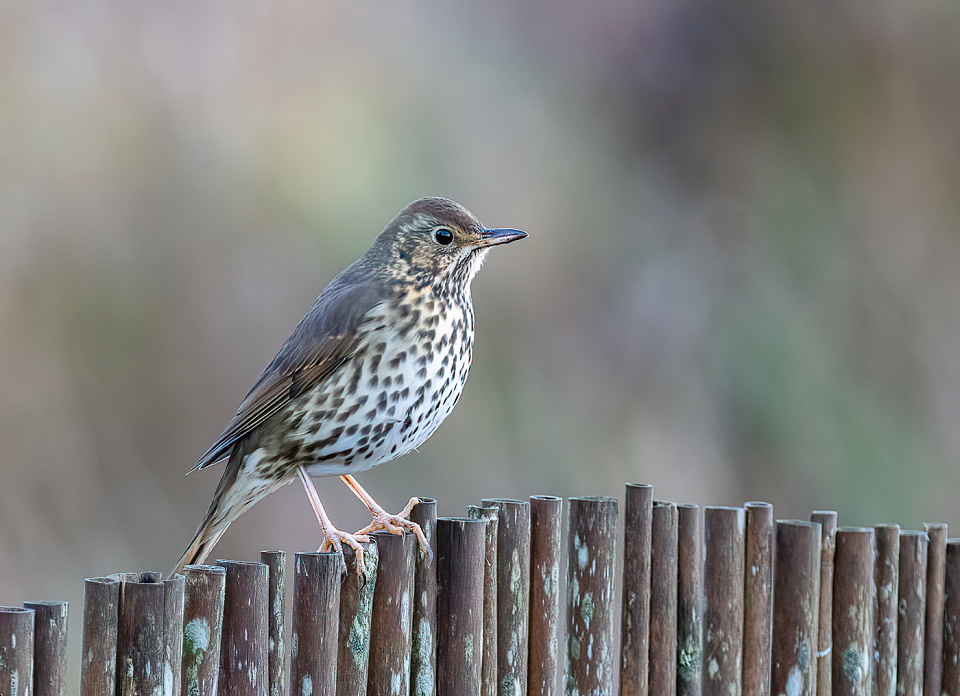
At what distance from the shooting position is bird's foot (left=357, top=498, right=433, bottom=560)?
122 inches

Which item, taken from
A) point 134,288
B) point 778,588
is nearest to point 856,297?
point 134,288

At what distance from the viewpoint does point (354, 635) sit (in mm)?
2945

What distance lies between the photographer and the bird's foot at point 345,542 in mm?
2971

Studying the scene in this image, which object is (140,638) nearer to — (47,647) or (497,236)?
(47,647)

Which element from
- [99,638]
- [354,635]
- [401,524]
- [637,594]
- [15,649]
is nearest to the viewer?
[15,649]

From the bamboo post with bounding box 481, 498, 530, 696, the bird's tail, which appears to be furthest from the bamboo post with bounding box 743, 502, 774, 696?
the bird's tail

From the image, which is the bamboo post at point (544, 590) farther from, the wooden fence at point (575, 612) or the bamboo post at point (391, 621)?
the bamboo post at point (391, 621)

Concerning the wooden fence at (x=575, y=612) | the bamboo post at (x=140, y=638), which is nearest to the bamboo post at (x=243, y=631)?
the wooden fence at (x=575, y=612)

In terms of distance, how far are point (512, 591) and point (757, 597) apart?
81 cm

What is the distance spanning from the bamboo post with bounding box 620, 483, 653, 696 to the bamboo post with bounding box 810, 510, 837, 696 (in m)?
0.58

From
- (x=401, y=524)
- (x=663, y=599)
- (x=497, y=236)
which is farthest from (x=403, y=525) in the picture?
(x=497, y=236)

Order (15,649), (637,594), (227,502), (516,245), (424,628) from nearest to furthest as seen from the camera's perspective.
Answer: (15,649) < (424,628) < (637,594) < (227,502) < (516,245)

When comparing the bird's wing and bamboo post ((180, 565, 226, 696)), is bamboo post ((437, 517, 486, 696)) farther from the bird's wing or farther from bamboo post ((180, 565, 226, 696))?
the bird's wing

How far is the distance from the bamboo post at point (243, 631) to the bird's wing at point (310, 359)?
114cm
